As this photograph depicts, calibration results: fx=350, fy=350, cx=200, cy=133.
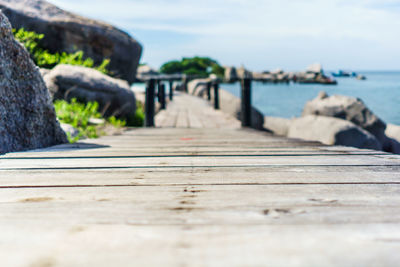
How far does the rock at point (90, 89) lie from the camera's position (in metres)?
7.21

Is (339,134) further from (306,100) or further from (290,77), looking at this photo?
(290,77)

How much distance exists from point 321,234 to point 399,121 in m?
23.3

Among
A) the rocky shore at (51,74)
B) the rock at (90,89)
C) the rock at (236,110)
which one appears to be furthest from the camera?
the rock at (236,110)

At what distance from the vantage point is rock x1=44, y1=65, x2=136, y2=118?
721cm

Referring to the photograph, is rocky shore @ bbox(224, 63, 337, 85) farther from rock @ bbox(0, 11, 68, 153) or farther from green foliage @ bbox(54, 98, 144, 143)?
rock @ bbox(0, 11, 68, 153)

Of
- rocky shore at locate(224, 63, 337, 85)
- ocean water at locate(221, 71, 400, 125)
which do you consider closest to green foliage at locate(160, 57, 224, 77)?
rocky shore at locate(224, 63, 337, 85)

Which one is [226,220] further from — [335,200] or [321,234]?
[335,200]

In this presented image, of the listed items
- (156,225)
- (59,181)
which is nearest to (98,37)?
(59,181)

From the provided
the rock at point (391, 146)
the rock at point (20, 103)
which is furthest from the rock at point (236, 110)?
the rock at point (20, 103)

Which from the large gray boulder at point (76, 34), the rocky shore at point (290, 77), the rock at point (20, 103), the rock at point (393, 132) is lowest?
the rock at point (393, 132)

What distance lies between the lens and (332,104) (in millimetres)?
11523

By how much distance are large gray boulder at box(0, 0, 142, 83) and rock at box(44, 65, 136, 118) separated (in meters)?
3.81

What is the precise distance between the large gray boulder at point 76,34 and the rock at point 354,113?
6.94 metres

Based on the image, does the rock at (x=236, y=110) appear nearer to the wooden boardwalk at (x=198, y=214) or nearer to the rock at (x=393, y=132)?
the rock at (x=393, y=132)
